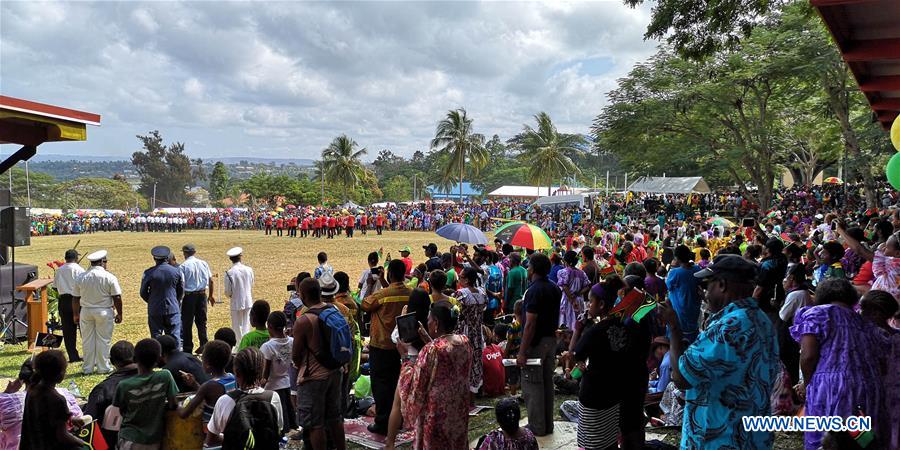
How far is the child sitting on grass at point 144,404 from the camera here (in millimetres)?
4031

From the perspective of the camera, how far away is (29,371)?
4.17 meters

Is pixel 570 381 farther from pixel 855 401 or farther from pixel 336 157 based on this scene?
pixel 336 157

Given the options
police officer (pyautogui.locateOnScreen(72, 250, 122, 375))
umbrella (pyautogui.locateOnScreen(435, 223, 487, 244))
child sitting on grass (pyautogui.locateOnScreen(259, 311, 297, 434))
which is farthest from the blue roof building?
child sitting on grass (pyautogui.locateOnScreen(259, 311, 297, 434))

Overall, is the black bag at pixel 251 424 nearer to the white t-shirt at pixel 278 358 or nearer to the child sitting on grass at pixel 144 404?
the child sitting on grass at pixel 144 404

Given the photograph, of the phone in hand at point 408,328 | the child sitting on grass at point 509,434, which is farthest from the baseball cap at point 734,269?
the phone in hand at point 408,328

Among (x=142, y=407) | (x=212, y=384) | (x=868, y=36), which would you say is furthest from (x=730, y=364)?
(x=868, y=36)

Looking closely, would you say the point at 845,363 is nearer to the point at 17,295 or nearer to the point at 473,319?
the point at 473,319

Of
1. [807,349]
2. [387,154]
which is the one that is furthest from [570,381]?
[387,154]

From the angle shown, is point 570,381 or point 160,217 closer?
point 570,381

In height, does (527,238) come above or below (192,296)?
above

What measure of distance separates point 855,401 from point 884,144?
20.1m

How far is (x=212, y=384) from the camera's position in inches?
157

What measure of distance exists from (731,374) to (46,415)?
369cm

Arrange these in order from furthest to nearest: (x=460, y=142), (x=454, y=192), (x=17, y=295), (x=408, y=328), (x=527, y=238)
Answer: (x=454, y=192)
(x=460, y=142)
(x=527, y=238)
(x=17, y=295)
(x=408, y=328)
